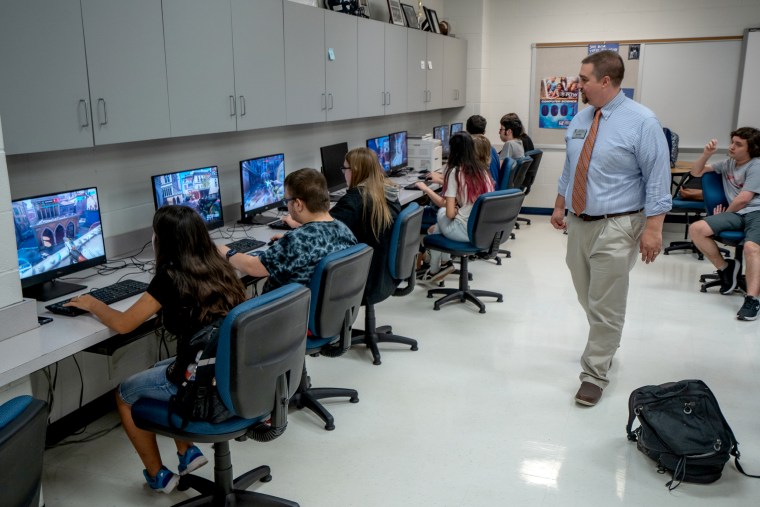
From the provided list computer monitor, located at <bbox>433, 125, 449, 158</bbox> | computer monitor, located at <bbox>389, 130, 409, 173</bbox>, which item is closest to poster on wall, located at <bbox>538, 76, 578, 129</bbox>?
computer monitor, located at <bbox>433, 125, 449, 158</bbox>

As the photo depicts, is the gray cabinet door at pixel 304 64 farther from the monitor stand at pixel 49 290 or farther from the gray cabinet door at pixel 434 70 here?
the gray cabinet door at pixel 434 70

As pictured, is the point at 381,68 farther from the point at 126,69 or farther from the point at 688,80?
the point at 688,80

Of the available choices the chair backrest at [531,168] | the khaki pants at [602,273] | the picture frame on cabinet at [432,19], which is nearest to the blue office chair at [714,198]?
the chair backrest at [531,168]

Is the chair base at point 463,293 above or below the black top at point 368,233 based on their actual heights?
below

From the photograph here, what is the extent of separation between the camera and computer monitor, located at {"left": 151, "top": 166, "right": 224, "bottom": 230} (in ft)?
10.4

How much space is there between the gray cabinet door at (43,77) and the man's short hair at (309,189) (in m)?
0.83

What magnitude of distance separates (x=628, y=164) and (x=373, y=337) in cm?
162

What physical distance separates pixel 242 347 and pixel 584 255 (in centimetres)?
193

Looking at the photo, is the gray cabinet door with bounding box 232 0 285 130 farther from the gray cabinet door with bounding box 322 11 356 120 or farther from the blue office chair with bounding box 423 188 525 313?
the blue office chair with bounding box 423 188 525 313

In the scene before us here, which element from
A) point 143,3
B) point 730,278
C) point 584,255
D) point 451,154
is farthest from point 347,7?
point 730,278

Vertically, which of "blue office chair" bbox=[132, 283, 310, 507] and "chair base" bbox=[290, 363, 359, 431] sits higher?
"blue office chair" bbox=[132, 283, 310, 507]

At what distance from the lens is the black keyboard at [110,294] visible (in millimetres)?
2406

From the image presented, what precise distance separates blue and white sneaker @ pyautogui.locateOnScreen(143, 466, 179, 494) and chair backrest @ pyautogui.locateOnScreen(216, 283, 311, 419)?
625mm

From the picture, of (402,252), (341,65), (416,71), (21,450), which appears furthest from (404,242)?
(416,71)
